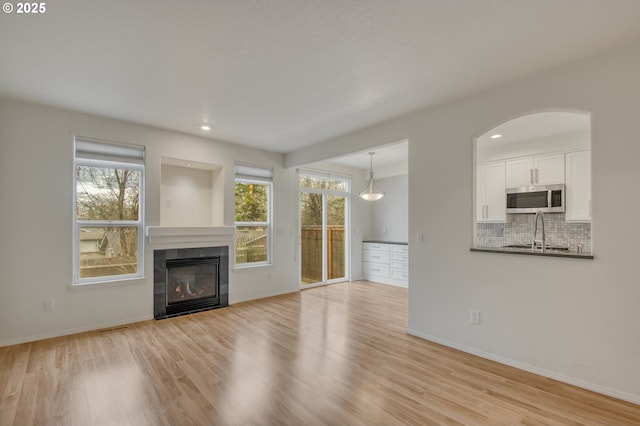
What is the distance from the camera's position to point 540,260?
2625 millimetres

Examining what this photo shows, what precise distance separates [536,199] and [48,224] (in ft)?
21.8

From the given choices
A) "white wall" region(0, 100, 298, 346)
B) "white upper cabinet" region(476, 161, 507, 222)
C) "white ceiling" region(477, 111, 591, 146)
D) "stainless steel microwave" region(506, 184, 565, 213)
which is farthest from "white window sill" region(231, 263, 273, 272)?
"stainless steel microwave" region(506, 184, 565, 213)

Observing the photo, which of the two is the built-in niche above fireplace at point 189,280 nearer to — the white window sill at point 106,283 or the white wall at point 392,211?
the white window sill at point 106,283

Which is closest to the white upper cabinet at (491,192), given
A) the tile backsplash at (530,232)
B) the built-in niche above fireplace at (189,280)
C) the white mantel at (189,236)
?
the tile backsplash at (530,232)

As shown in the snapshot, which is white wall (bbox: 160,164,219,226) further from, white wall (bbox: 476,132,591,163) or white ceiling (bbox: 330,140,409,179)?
white wall (bbox: 476,132,591,163)

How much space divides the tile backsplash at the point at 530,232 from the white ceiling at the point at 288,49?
9.91ft

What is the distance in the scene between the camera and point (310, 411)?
6.76ft

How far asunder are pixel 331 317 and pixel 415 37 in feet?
11.4

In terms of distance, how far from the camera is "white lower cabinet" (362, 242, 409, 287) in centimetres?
620

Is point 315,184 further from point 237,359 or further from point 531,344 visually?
point 531,344

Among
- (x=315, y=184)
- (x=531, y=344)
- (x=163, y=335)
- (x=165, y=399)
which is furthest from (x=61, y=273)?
(x=531, y=344)

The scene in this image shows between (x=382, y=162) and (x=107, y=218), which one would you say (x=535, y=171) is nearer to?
(x=382, y=162)

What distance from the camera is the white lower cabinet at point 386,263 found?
6.20m

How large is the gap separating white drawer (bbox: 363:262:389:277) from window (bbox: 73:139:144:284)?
4620mm
